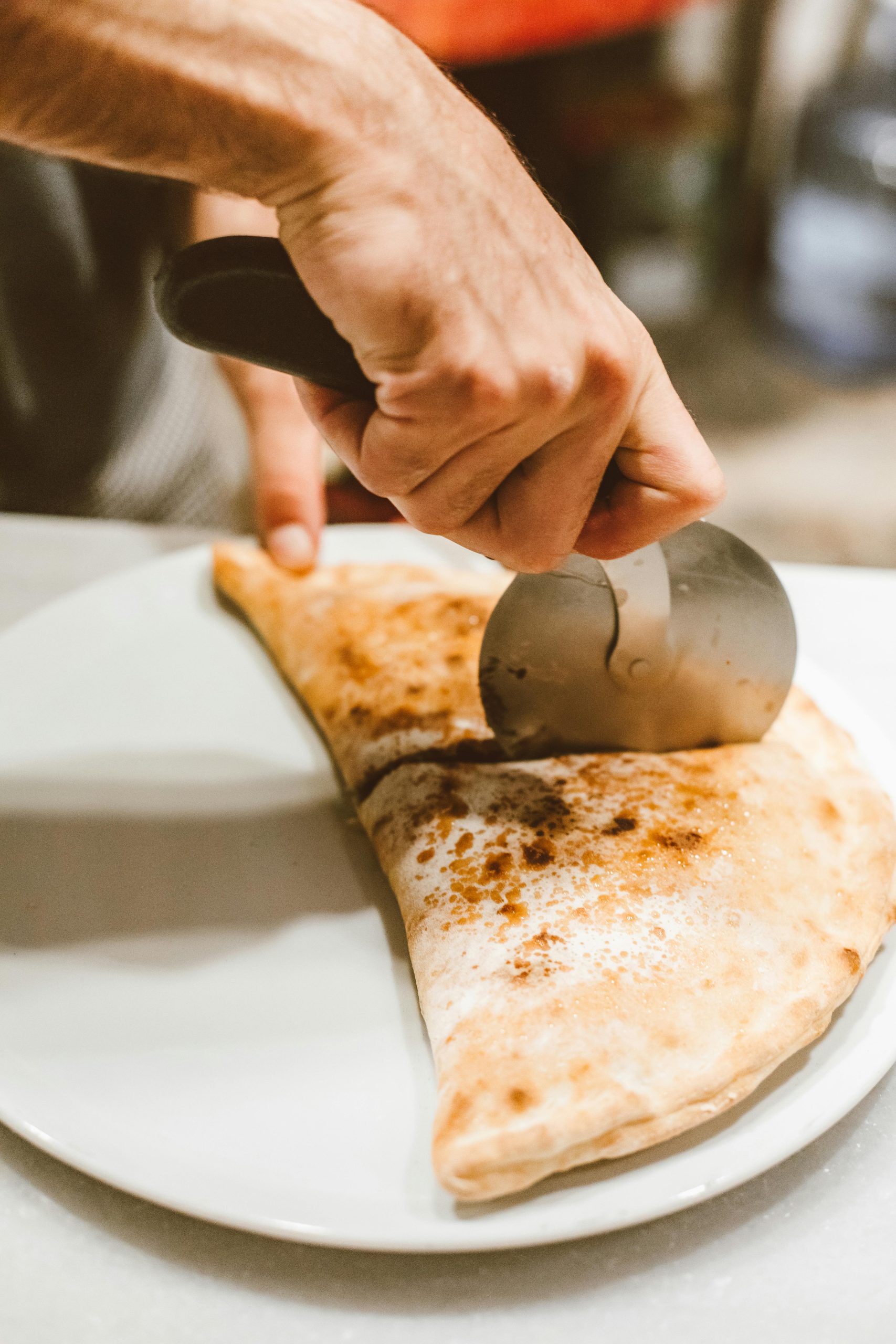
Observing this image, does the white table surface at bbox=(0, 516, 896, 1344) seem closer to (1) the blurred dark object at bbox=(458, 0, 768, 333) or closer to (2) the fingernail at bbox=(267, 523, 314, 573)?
(2) the fingernail at bbox=(267, 523, 314, 573)

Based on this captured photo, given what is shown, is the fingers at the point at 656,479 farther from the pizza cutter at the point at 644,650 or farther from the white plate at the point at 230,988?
the white plate at the point at 230,988

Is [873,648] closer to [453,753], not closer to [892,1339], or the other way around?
[453,753]

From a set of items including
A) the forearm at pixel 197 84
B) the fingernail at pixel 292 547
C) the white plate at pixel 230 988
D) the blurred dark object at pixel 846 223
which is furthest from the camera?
the blurred dark object at pixel 846 223

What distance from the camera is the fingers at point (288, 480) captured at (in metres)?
1.43

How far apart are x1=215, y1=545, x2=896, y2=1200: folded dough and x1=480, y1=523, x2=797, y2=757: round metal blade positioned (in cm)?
4

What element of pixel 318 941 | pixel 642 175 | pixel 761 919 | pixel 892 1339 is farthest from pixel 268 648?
pixel 642 175

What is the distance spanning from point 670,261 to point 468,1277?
4.14m

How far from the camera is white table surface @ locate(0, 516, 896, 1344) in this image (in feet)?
2.28

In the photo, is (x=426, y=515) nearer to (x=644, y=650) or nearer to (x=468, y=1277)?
(x=644, y=650)

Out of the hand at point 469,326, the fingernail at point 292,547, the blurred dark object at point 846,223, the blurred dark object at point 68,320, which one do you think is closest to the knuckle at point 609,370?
the hand at point 469,326

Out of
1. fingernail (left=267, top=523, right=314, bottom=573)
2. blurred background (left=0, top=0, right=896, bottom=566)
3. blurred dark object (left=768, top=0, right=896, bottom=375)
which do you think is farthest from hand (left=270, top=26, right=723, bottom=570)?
blurred dark object (left=768, top=0, right=896, bottom=375)

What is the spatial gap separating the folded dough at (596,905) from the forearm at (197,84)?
588 mm

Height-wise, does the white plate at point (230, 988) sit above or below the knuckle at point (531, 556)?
below

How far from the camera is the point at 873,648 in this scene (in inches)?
54.8
